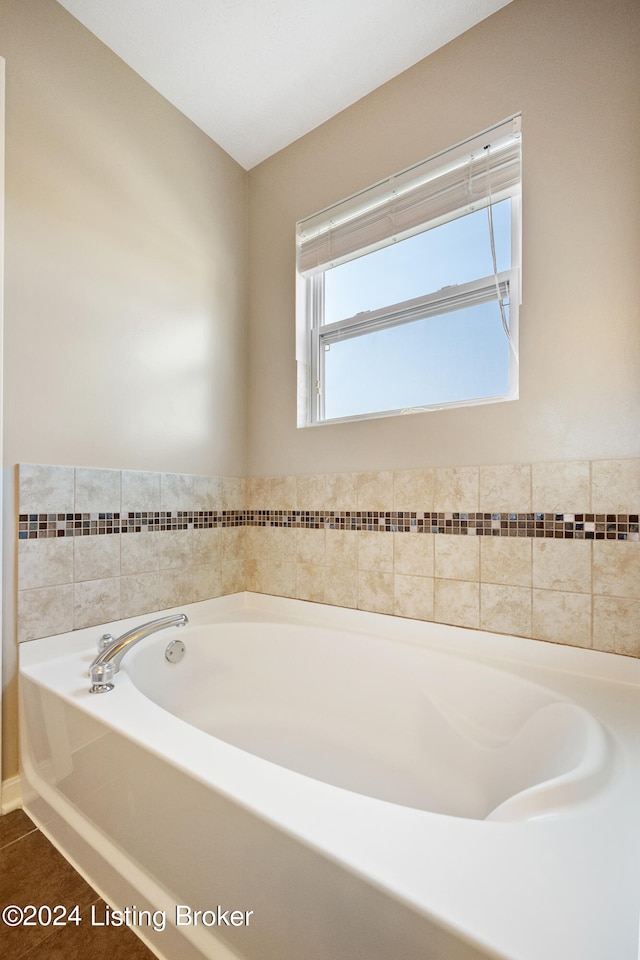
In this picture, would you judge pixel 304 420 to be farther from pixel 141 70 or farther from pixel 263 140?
pixel 141 70

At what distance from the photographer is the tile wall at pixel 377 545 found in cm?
138

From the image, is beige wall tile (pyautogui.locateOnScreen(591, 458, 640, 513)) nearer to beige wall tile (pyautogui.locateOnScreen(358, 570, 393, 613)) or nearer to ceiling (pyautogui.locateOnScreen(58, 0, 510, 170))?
beige wall tile (pyautogui.locateOnScreen(358, 570, 393, 613))

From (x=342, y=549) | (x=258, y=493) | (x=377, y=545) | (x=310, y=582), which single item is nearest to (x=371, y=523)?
(x=377, y=545)

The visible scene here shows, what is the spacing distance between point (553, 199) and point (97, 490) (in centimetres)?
194

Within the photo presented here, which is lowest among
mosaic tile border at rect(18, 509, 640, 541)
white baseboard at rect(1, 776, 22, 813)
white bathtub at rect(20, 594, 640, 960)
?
white baseboard at rect(1, 776, 22, 813)

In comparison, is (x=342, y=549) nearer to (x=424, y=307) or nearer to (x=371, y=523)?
(x=371, y=523)

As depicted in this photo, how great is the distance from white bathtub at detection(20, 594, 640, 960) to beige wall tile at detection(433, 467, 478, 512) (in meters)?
0.48

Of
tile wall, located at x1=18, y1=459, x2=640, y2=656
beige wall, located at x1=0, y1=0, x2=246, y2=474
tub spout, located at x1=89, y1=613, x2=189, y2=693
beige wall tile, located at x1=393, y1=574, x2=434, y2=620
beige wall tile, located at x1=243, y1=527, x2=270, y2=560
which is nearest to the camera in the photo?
tub spout, located at x1=89, y1=613, x2=189, y2=693

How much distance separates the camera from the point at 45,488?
1.52 metres

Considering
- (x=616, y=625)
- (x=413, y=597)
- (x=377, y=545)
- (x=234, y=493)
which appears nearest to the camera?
(x=616, y=625)

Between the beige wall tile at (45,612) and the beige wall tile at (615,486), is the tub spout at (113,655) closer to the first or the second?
the beige wall tile at (45,612)

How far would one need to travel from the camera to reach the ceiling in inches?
62.6

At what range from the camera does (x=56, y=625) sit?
1533 millimetres

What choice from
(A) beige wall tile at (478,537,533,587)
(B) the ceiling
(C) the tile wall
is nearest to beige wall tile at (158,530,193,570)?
(C) the tile wall
